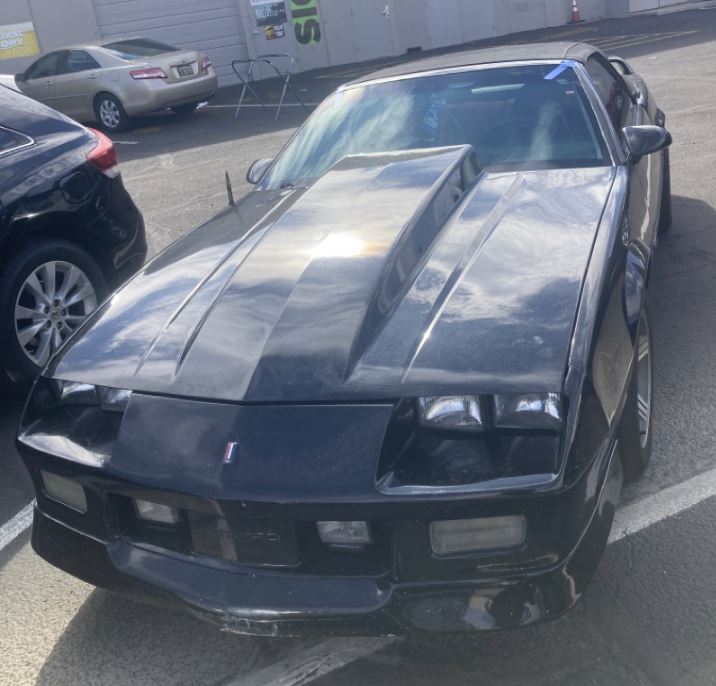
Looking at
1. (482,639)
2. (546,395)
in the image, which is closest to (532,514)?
(546,395)

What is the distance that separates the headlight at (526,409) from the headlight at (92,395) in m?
1.08

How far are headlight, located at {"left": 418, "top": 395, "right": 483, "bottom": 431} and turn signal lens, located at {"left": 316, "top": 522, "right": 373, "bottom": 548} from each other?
0.33 m

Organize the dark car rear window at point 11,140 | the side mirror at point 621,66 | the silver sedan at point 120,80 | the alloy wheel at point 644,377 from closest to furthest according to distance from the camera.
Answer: the alloy wheel at point 644,377
the dark car rear window at point 11,140
the side mirror at point 621,66
the silver sedan at point 120,80

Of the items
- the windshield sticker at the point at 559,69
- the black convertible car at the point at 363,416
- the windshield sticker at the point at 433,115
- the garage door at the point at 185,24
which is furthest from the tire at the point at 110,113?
the black convertible car at the point at 363,416

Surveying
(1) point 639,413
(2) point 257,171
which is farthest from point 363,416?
(2) point 257,171

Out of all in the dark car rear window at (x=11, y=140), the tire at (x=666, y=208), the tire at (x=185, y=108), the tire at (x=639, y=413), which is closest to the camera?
the tire at (x=639, y=413)

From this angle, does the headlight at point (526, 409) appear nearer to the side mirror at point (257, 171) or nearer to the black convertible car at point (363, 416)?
the black convertible car at point (363, 416)

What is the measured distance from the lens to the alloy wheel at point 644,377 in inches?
142

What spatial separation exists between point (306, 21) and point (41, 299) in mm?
19343

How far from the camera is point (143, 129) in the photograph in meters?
15.7

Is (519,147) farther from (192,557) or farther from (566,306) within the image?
(192,557)

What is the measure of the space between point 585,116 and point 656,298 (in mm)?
1453

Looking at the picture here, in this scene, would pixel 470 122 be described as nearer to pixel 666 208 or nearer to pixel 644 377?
pixel 644 377

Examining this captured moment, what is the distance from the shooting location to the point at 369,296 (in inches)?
119
